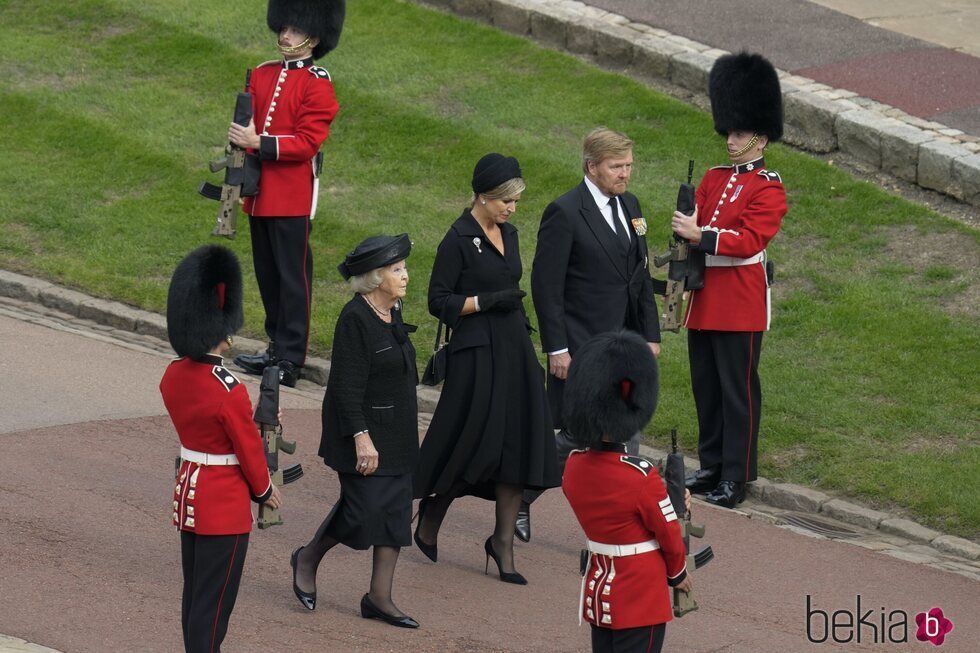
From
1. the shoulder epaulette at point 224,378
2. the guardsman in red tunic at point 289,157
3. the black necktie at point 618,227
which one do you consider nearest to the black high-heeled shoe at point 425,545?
the black necktie at point 618,227

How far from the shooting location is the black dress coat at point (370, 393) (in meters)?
7.27

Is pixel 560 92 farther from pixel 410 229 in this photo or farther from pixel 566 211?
pixel 566 211

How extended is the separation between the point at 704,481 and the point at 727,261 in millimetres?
1262

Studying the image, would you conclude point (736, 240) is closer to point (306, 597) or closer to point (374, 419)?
point (374, 419)

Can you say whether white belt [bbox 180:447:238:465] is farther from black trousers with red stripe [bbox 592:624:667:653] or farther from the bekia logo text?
the bekia logo text

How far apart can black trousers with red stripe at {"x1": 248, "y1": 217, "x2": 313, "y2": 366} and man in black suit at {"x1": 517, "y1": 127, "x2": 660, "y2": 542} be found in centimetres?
270

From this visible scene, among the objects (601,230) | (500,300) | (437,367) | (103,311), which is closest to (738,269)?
(601,230)

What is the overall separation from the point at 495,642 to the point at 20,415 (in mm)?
3938

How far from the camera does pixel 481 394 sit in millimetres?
8023

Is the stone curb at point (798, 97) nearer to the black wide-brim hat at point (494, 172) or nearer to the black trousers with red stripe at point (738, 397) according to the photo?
the black trousers with red stripe at point (738, 397)

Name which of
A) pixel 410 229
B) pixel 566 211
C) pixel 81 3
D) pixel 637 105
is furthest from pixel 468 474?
pixel 81 3

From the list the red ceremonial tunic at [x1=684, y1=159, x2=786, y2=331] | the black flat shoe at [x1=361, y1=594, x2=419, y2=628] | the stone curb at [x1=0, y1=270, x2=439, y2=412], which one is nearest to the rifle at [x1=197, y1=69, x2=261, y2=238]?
the stone curb at [x1=0, y1=270, x2=439, y2=412]

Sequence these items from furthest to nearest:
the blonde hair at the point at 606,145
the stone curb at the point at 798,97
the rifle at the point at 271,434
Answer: the stone curb at the point at 798,97, the blonde hair at the point at 606,145, the rifle at the point at 271,434

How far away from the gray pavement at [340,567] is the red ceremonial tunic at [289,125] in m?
1.39
